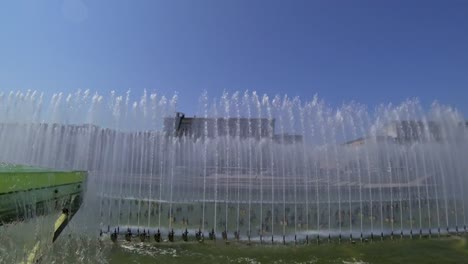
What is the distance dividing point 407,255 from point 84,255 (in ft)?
37.6

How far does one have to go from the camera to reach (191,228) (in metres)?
17.8

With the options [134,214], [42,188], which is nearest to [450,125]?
[134,214]

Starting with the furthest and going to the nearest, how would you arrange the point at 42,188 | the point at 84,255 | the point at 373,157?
1. the point at 373,157
2. the point at 84,255
3. the point at 42,188

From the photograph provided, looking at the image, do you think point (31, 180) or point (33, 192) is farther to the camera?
point (33, 192)

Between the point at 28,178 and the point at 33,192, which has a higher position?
the point at 28,178

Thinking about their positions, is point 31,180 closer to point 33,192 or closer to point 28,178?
point 28,178

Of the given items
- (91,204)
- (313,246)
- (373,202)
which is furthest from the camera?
(373,202)

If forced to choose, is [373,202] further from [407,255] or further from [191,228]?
[191,228]

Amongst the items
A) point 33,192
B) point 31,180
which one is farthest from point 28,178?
point 33,192

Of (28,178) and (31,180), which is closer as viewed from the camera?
(28,178)

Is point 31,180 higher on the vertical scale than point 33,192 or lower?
higher

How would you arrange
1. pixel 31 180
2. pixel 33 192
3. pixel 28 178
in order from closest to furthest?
1. pixel 28 178
2. pixel 31 180
3. pixel 33 192


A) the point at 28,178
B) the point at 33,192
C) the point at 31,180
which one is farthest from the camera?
the point at 33,192

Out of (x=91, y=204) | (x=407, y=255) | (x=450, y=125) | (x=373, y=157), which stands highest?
(x=450, y=125)
